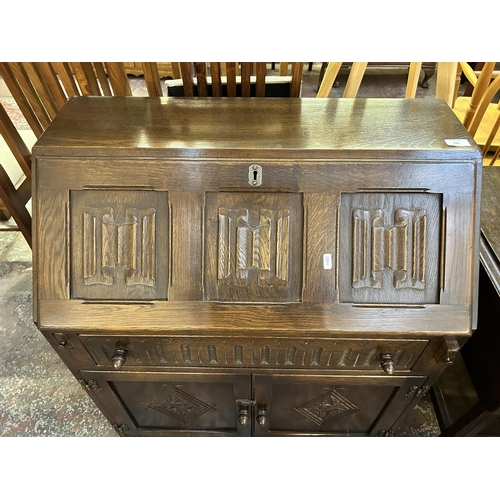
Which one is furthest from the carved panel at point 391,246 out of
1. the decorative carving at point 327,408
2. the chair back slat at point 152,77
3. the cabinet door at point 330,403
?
Answer: the chair back slat at point 152,77

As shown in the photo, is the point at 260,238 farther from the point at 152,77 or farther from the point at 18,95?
the point at 18,95

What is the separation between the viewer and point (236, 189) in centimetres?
115

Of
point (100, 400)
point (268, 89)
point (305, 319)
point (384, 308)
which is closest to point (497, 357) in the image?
point (384, 308)

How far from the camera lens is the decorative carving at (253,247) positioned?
1.16 meters

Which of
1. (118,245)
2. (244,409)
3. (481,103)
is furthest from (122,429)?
(481,103)

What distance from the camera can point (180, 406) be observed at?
1585 millimetres

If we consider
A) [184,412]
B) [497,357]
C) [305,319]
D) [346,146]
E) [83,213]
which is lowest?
[184,412]

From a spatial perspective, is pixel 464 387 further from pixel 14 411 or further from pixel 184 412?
pixel 14 411

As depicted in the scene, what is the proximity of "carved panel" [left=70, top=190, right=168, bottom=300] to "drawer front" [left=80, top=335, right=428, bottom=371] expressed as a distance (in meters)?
0.16

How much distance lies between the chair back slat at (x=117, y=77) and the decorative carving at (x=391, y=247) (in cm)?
102

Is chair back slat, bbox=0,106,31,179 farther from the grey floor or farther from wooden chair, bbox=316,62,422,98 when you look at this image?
wooden chair, bbox=316,62,422,98

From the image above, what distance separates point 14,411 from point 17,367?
0.25 metres

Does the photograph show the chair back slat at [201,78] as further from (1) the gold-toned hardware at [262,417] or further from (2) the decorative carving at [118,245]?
(1) the gold-toned hardware at [262,417]

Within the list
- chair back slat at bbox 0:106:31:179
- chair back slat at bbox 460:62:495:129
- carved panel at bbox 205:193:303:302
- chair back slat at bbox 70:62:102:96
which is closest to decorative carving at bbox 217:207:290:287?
carved panel at bbox 205:193:303:302
